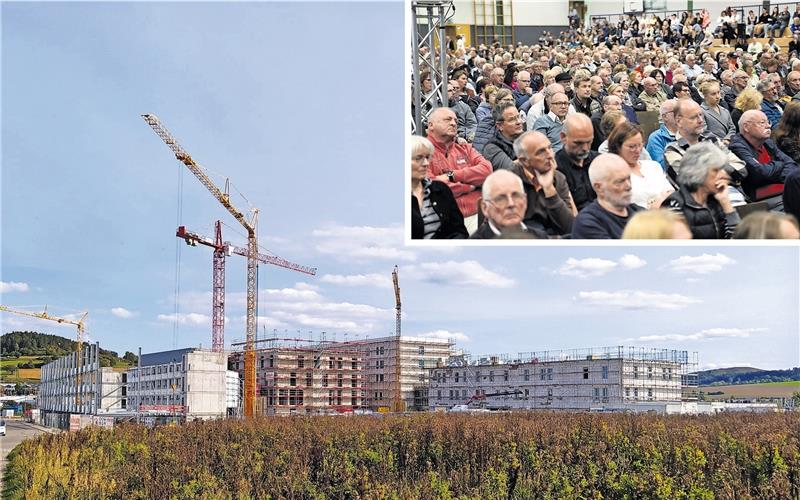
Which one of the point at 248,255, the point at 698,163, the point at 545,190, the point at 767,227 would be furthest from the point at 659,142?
the point at 248,255

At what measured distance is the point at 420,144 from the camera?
8.34 metres

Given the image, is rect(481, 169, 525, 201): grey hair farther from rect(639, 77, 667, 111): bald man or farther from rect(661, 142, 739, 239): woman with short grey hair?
rect(639, 77, 667, 111): bald man

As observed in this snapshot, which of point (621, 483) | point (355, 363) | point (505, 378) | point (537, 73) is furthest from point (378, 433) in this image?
point (355, 363)

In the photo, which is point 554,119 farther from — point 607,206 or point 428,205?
point 428,205

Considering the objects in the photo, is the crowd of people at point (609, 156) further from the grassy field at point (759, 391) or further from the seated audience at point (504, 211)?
the grassy field at point (759, 391)

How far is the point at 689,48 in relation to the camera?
1195cm

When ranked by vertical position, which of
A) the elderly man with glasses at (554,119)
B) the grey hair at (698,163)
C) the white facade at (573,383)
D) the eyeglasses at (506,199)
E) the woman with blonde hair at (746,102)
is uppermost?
the woman with blonde hair at (746,102)

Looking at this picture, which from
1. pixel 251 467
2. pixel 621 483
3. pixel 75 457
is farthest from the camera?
pixel 75 457

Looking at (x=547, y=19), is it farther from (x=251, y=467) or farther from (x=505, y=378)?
(x=505, y=378)

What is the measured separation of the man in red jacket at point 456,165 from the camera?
8.12 metres

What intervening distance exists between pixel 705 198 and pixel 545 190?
1486 mm

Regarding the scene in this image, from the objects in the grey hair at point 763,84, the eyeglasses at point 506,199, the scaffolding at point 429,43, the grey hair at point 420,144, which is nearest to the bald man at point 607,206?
the eyeglasses at point 506,199

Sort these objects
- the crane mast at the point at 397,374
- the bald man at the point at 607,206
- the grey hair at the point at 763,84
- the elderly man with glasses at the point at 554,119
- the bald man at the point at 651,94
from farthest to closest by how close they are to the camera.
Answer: the crane mast at the point at 397,374 → the bald man at the point at 651,94 → the grey hair at the point at 763,84 → the elderly man with glasses at the point at 554,119 → the bald man at the point at 607,206

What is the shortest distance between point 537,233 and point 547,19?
4445 mm
